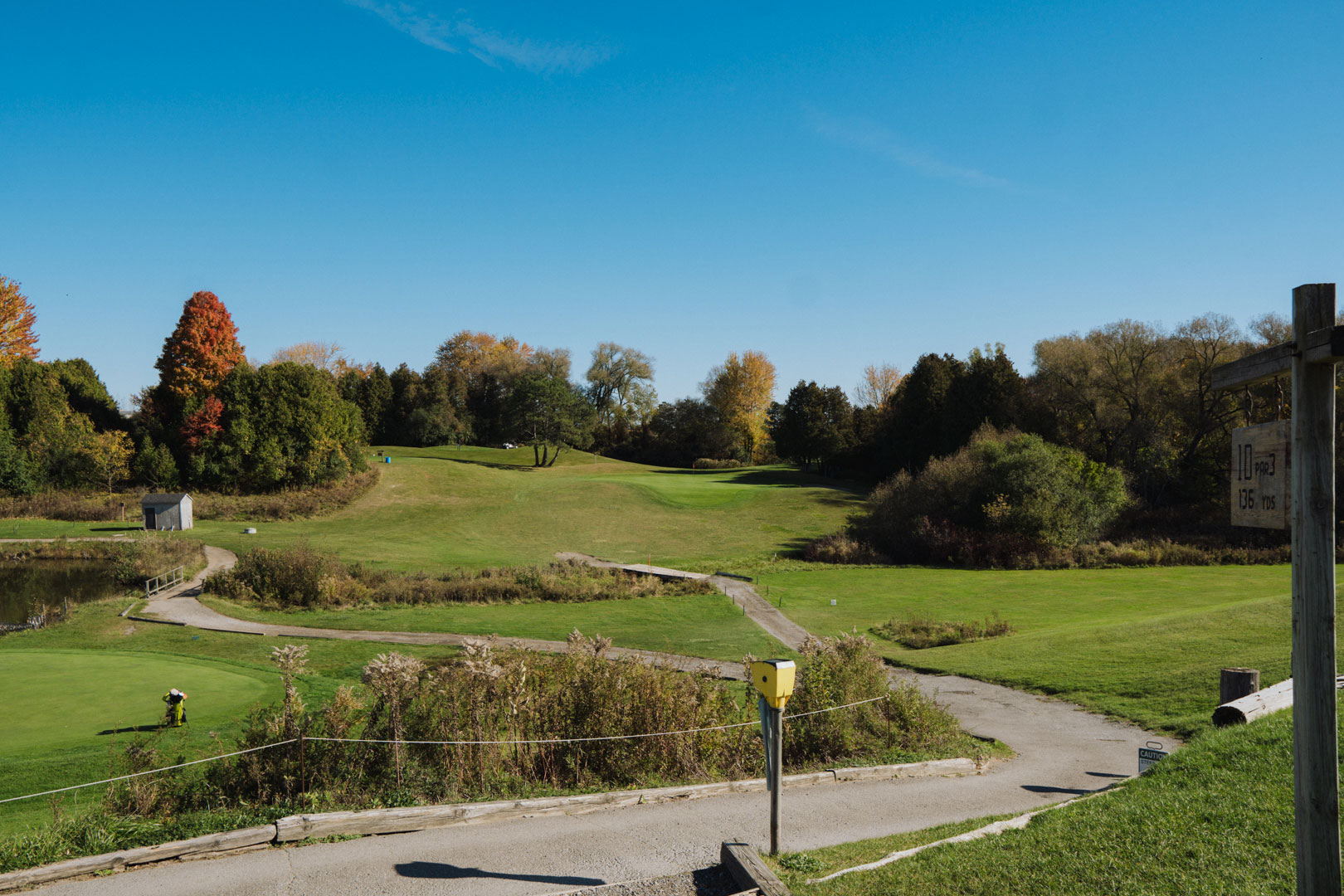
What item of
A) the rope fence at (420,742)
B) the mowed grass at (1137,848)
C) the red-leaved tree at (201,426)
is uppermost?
the red-leaved tree at (201,426)

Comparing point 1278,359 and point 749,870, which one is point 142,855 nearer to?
point 749,870

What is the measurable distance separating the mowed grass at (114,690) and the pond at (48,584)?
6887 mm

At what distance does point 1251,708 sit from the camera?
962 centimetres

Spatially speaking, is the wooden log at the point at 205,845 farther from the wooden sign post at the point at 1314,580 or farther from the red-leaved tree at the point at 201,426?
the red-leaved tree at the point at 201,426

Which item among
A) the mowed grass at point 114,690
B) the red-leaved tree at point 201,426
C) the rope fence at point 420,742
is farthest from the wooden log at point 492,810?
the red-leaved tree at point 201,426

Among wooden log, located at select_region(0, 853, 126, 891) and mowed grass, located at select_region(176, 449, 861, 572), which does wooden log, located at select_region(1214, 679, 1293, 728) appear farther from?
mowed grass, located at select_region(176, 449, 861, 572)

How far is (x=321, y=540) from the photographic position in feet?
134

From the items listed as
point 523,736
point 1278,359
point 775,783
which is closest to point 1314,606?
point 1278,359

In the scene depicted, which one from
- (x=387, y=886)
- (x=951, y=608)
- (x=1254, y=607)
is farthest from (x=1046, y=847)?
(x=951, y=608)

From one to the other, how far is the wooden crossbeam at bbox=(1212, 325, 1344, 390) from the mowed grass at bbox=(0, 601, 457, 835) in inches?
445

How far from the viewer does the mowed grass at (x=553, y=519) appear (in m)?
40.3

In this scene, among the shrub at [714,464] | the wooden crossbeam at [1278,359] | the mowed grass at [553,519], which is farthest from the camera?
the shrub at [714,464]

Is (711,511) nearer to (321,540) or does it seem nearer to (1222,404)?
(321,540)

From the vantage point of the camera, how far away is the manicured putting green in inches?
463
